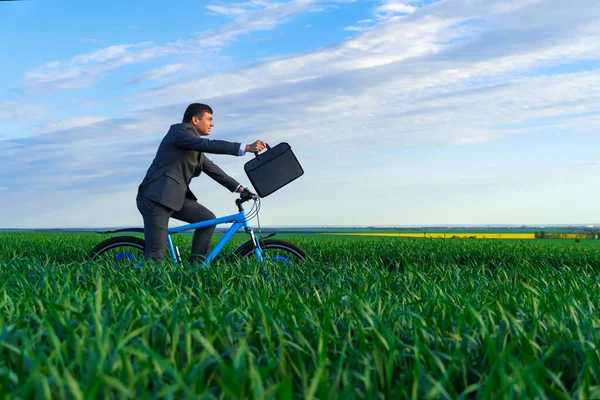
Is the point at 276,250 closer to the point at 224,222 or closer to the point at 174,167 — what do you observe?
the point at 224,222

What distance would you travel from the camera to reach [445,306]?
123 inches

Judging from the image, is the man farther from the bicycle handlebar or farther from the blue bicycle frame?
the bicycle handlebar

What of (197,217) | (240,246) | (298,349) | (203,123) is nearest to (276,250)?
(240,246)

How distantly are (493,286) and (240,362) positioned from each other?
10.8 ft

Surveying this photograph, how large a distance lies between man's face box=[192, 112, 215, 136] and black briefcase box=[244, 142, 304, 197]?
0.84 meters

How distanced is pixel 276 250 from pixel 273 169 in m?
1.21

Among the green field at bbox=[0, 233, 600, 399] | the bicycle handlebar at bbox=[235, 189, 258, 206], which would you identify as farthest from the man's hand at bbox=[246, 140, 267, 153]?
the green field at bbox=[0, 233, 600, 399]

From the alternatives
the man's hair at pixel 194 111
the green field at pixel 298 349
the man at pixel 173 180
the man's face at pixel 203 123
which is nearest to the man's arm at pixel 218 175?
the man at pixel 173 180

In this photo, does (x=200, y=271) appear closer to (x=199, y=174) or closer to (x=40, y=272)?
(x=40, y=272)

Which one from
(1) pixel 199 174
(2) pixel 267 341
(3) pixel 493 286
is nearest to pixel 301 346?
(2) pixel 267 341

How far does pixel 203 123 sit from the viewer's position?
7.82 m

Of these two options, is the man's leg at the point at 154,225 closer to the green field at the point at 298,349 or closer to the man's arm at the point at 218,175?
the man's arm at the point at 218,175

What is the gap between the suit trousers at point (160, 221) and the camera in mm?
7662

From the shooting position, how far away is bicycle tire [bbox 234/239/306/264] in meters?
7.86
